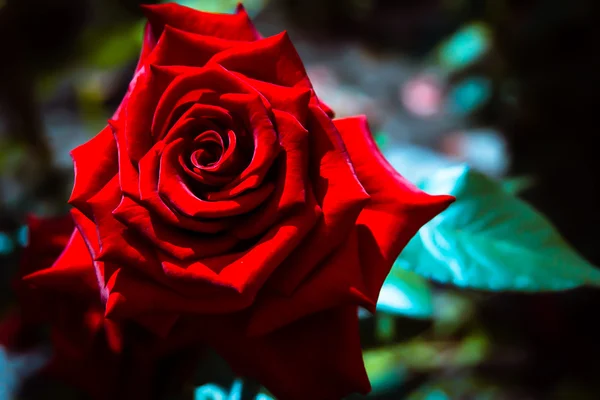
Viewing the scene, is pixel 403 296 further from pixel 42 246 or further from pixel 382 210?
pixel 42 246

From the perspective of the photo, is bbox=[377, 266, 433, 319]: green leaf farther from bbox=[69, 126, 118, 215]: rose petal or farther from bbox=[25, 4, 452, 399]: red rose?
bbox=[69, 126, 118, 215]: rose petal

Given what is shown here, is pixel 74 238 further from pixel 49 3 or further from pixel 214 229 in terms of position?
pixel 49 3

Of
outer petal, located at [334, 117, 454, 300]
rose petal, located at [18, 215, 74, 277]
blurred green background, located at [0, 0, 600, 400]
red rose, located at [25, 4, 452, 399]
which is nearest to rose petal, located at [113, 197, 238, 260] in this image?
red rose, located at [25, 4, 452, 399]

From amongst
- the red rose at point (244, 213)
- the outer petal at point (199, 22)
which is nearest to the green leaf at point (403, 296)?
the red rose at point (244, 213)

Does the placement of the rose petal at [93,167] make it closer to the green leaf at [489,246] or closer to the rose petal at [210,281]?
the rose petal at [210,281]

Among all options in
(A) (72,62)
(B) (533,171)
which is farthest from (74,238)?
(A) (72,62)

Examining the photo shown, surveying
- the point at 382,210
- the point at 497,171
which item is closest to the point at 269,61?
the point at 382,210
